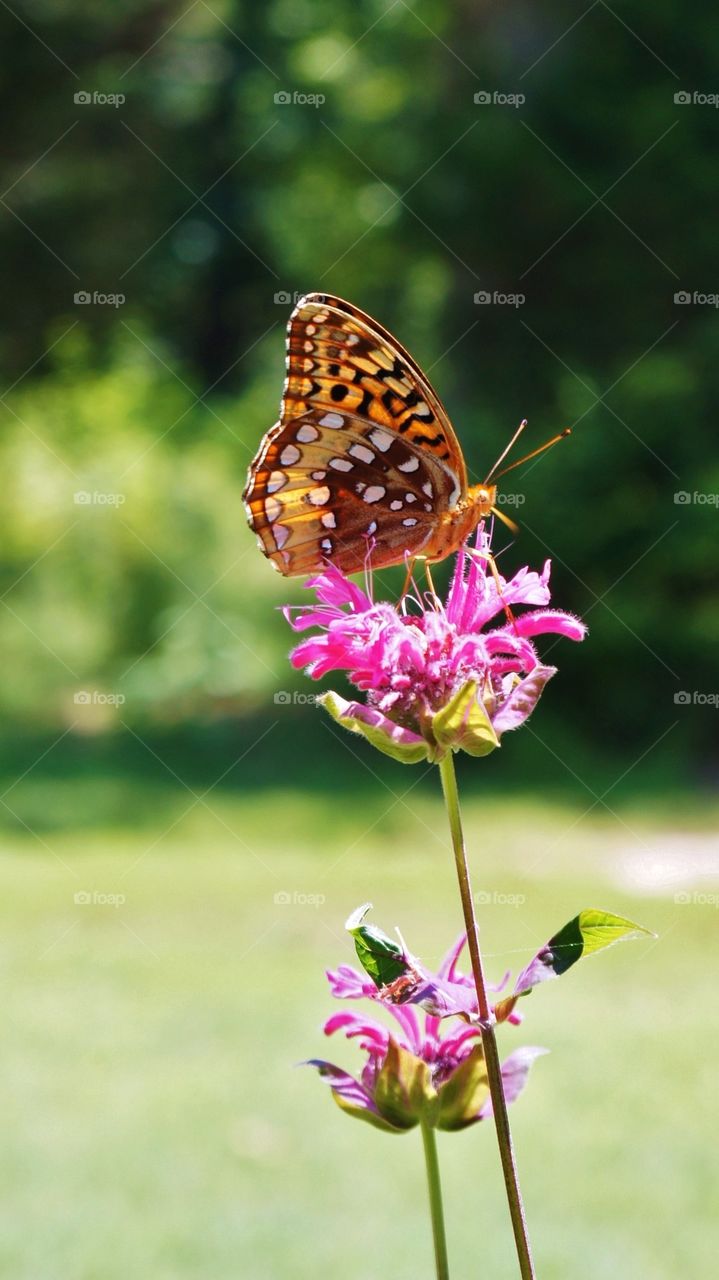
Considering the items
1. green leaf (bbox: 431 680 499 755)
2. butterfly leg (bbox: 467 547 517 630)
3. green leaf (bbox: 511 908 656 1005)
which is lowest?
green leaf (bbox: 511 908 656 1005)

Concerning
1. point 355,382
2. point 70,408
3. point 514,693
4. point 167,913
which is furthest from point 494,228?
point 514,693

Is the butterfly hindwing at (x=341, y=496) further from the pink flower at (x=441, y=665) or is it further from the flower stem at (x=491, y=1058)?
the flower stem at (x=491, y=1058)

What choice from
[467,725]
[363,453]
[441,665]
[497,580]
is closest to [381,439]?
[363,453]

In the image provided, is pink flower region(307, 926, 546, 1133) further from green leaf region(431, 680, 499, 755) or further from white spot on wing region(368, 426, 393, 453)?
white spot on wing region(368, 426, 393, 453)

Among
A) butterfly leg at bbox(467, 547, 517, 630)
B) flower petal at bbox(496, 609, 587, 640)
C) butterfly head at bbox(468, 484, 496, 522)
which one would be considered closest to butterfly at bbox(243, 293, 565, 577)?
butterfly head at bbox(468, 484, 496, 522)

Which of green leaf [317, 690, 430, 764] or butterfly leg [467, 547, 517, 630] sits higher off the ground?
butterfly leg [467, 547, 517, 630]

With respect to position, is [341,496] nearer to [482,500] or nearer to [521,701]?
[482,500]
